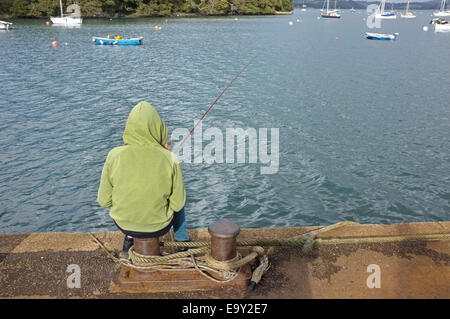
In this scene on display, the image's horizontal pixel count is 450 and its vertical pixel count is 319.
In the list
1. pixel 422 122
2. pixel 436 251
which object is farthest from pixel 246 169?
pixel 422 122

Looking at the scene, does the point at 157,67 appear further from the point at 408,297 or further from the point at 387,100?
the point at 408,297

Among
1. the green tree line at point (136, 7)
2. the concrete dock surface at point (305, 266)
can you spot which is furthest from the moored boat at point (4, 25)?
the concrete dock surface at point (305, 266)

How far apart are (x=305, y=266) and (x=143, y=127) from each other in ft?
7.39

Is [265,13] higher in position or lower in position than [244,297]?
higher

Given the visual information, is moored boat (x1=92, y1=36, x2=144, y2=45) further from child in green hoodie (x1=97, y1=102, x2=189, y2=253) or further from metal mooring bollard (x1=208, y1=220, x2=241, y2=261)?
metal mooring bollard (x1=208, y1=220, x2=241, y2=261)

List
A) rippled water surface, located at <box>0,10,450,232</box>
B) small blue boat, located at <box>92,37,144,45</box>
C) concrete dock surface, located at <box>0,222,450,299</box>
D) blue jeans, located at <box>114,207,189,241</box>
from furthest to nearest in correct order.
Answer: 1. small blue boat, located at <box>92,37,144,45</box>
2. rippled water surface, located at <box>0,10,450,232</box>
3. blue jeans, located at <box>114,207,189,241</box>
4. concrete dock surface, located at <box>0,222,450,299</box>

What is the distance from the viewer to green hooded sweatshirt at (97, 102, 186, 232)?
3.43m

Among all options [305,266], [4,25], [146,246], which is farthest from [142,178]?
[4,25]

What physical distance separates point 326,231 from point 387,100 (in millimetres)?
16301

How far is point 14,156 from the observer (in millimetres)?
11367

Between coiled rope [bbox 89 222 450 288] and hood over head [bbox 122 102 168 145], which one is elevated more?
hood over head [bbox 122 102 168 145]

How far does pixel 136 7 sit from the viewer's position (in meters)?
89.9

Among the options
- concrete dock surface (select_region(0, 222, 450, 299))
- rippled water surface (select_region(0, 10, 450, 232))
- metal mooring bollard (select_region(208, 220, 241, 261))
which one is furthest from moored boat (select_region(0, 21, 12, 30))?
metal mooring bollard (select_region(208, 220, 241, 261))

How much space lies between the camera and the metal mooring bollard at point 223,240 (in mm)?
3604
